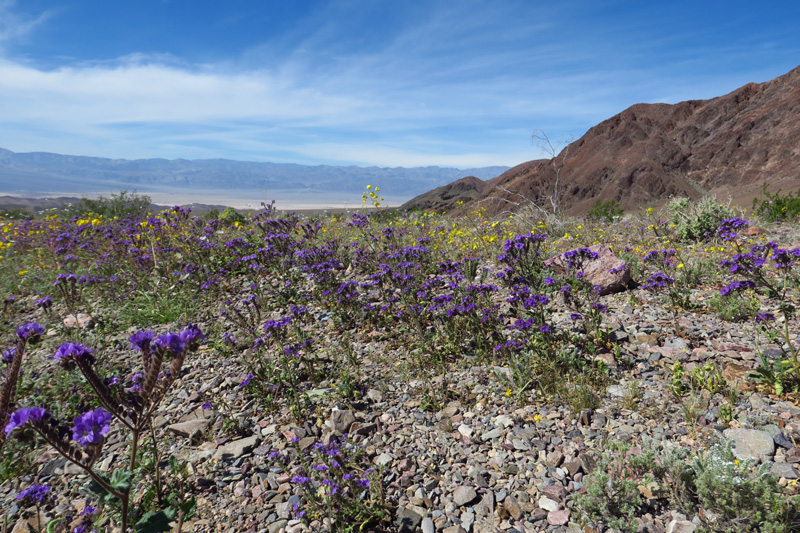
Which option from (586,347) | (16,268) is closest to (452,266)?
(586,347)

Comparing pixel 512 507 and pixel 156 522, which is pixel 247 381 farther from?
pixel 512 507

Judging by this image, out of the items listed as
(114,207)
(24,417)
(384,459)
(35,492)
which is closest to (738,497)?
(384,459)

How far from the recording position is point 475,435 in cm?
369

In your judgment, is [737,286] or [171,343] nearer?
[171,343]

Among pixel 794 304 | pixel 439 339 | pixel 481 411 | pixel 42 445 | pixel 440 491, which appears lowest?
pixel 42 445

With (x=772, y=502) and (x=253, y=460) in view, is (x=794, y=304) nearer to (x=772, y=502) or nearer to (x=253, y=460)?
(x=772, y=502)

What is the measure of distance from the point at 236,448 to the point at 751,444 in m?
4.53

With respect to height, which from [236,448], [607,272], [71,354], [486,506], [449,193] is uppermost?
[449,193]

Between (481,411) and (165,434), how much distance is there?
3.44 m

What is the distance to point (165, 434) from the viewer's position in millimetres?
4160

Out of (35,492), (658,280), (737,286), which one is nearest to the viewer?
(35,492)

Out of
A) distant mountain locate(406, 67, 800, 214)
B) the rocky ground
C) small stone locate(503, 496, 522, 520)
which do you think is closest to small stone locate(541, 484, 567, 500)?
the rocky ground

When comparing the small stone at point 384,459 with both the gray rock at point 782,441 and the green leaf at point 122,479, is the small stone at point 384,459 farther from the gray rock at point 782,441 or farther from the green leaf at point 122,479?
the gray rock at point 782,441

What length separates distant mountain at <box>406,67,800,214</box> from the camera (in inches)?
957
